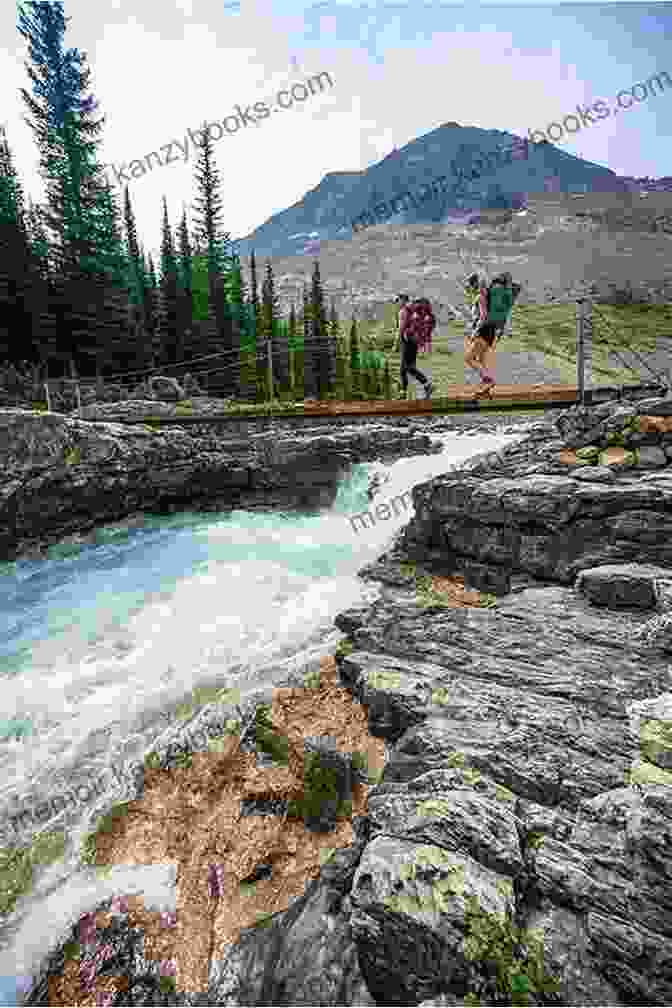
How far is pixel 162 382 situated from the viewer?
30641 millimetres

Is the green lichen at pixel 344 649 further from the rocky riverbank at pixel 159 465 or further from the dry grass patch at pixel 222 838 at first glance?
the rocky riverbank at pixel 159 465

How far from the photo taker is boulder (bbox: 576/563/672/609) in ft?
19.3

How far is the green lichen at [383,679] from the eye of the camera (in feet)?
18.2

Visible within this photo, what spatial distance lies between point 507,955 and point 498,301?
9.05 m

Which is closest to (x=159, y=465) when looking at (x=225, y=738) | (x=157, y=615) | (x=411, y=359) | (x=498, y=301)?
(x=157, y=615)

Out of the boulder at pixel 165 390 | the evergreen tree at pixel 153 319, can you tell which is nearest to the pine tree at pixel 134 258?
the evergreen tree at pixel 153 319

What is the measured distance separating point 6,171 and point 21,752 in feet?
151

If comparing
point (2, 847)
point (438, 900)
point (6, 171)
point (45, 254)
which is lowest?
point (2, 847)

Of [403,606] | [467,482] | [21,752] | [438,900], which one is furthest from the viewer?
[467,482]

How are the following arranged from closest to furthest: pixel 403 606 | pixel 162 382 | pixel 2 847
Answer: pixel 2 847, pixel 403 606, pixel 162 382

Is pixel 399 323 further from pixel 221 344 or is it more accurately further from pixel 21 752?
pixel 221 344

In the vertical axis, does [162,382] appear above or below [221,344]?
below

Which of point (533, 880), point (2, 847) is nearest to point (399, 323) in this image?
point (533, 880)

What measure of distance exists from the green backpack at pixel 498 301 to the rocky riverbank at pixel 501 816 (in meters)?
3.85
